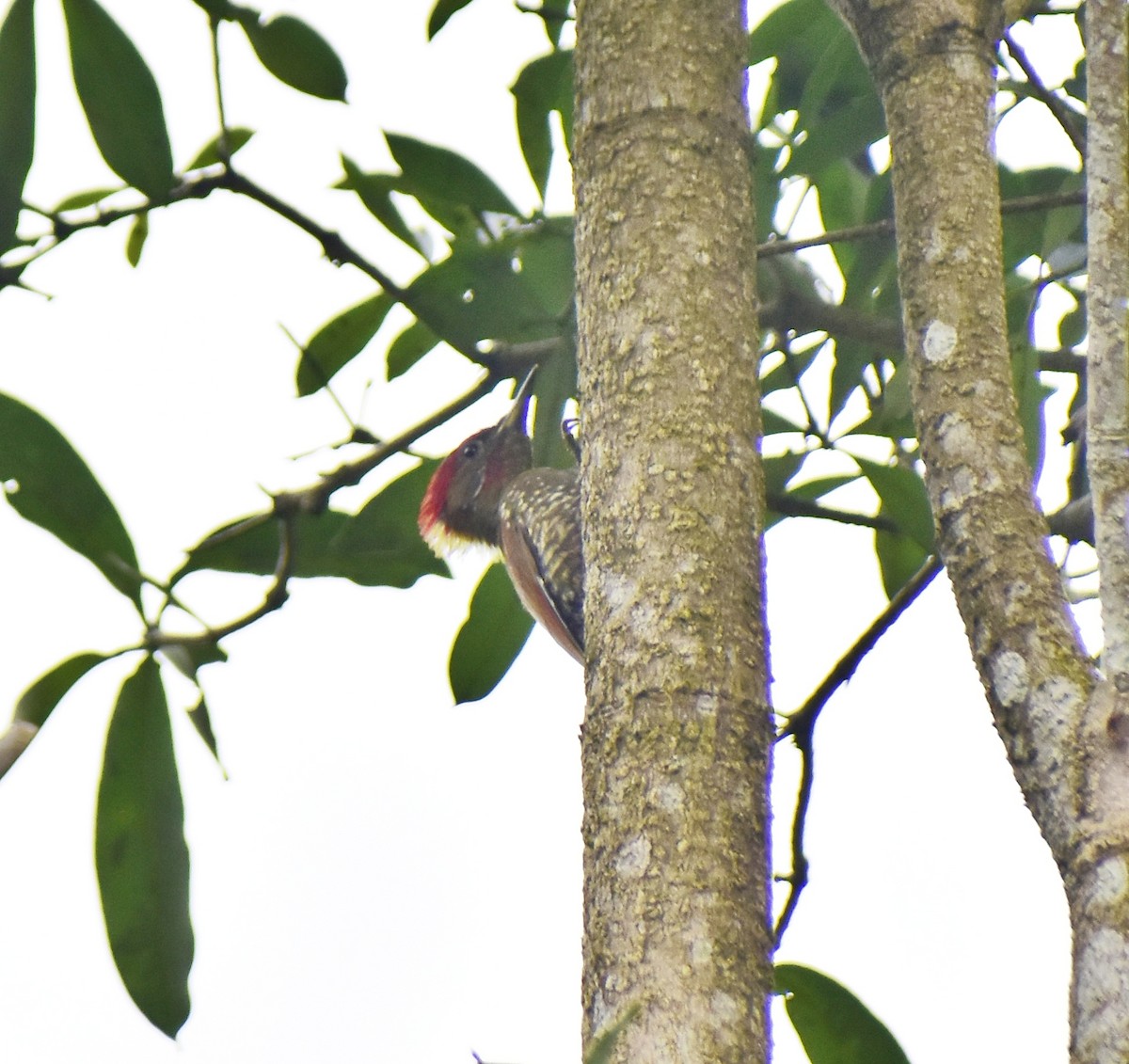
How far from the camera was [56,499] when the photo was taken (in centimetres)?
195

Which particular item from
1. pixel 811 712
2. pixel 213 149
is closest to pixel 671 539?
pixel 811 712

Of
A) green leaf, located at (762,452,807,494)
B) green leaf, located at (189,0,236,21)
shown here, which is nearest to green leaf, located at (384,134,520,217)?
green leaf, located at (189,0,236,21)

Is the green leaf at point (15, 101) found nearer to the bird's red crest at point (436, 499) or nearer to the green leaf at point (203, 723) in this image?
the green leaf at point (203, 723)

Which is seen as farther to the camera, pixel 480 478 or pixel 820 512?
pixel 480 478

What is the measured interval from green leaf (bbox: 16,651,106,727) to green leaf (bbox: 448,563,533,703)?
807 mm

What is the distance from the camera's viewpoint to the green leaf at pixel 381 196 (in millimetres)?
2336

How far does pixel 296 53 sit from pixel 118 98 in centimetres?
28

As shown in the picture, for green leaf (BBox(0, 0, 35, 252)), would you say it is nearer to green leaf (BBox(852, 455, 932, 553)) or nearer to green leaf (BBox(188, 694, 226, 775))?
green leaf (BBox(188, 694, 226, 775))

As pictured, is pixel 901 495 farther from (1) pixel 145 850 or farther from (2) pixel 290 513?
(1) pixel 145 850

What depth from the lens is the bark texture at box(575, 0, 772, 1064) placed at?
1115mm

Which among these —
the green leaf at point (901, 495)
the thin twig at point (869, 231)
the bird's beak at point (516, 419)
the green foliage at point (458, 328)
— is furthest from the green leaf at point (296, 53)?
the bird's beak at point (516, 419)

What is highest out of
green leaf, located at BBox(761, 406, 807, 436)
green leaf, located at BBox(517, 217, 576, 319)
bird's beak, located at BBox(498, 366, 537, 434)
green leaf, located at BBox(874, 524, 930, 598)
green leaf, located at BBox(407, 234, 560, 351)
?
bird's beak, located at BBox(498, 366, 537, 434)

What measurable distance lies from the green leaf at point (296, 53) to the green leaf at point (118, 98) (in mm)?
189

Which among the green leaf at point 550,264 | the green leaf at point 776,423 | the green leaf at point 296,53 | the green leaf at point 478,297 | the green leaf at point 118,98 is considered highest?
the green leaf at point 296,53
